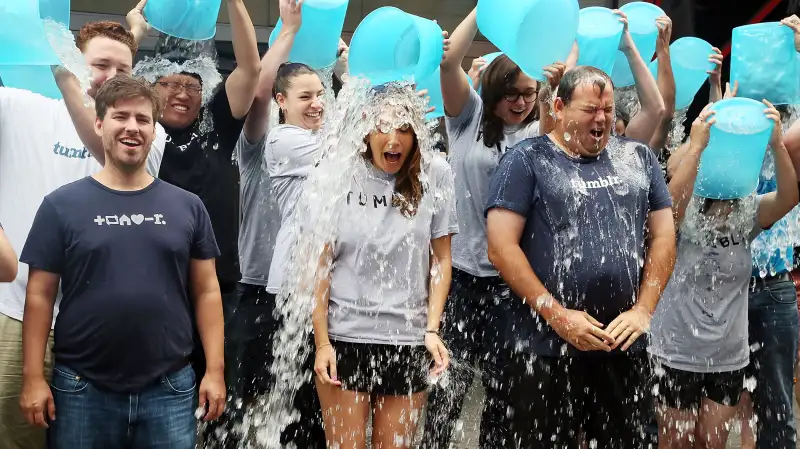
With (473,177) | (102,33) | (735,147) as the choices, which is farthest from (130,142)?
(735,147)

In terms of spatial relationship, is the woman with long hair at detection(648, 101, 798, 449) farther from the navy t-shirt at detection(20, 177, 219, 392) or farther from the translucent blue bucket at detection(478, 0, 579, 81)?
the navy t-shirt at detection(20, 177, 219, 392)

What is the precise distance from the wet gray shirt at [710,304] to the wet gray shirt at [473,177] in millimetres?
858

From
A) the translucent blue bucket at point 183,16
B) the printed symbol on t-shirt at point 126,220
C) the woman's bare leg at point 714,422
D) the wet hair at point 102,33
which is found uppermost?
the translucent blue bucket at point 183,16

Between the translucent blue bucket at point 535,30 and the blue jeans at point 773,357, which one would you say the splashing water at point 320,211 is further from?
the blue jeans at point 773,357

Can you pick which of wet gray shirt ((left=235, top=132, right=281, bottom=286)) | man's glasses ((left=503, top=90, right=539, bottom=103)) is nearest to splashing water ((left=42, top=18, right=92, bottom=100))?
wet gray shirt ((left=235, top=132, right=281, bottom=286))

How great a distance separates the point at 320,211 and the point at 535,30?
1105mm

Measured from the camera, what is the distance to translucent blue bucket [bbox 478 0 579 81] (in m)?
3.42

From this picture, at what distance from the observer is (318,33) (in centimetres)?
385

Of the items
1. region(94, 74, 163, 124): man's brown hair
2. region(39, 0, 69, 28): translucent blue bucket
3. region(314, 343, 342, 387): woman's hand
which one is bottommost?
region(314, 343, 342, 387): woman's hand

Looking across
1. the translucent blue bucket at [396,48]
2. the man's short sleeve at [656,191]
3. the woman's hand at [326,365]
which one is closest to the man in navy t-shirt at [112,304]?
the woman's hand at [326,365]

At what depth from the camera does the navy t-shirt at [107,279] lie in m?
2.66

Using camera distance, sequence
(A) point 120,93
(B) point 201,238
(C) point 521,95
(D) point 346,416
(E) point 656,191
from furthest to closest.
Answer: (C) point 521,95
(E) point 656,191
(D) point 346,416
(B) point 201,238
(A) point 120,93

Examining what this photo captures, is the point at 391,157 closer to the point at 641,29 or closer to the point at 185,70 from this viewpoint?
the point at 185,70

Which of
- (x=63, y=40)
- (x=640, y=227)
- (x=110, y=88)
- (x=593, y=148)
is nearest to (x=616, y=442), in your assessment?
(x=640, y=227)
